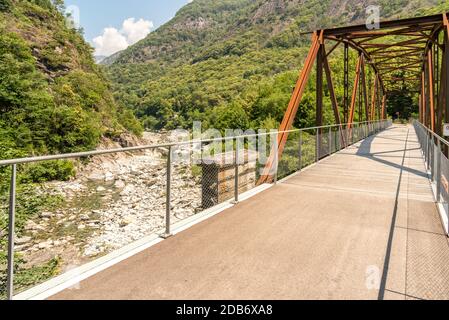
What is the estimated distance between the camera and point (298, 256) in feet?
11.2

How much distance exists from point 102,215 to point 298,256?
12.7 metres

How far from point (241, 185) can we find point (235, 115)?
131 ft

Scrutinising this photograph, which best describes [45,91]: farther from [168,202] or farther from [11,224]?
[11,224]

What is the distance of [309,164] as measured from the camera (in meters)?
9.82

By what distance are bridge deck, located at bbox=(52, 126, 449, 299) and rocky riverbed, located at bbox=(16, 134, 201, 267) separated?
1.01m

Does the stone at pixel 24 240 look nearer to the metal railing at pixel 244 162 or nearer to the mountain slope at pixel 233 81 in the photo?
the metal railing at pixel 244 162

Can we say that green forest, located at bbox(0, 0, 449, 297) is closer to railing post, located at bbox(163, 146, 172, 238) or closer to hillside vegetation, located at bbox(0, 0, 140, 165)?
hillside vegetation, located at bbox(0, 0, 140, 165)

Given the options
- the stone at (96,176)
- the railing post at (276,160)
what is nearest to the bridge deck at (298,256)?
the railing post at (276,160)

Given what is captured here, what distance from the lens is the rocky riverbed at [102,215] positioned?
573 cm

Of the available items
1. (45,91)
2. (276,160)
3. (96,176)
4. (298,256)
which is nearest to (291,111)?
(276,160)

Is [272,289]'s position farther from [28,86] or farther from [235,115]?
[235,115]
